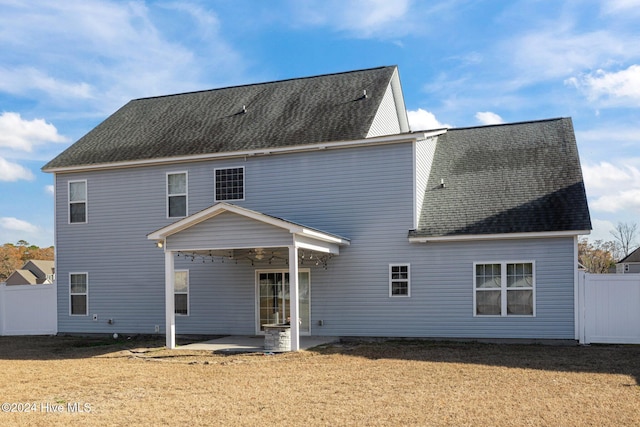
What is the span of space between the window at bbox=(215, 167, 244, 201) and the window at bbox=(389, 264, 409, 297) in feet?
16.7

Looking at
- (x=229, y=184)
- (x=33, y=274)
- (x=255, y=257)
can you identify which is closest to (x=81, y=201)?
(x=229, y=184)

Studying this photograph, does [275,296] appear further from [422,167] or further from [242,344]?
[422,167]

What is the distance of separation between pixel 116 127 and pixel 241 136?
5.67m

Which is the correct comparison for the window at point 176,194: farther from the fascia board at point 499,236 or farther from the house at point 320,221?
the fascia board at point 499,236

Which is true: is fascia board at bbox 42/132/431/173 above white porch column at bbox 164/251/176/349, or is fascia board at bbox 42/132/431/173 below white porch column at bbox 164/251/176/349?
above

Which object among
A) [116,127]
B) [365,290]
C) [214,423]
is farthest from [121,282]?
[214,423]

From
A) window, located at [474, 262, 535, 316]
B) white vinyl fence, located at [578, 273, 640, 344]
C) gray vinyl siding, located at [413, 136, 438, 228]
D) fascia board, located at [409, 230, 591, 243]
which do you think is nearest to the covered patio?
fascia board, located at [409, 230, 591, 243]

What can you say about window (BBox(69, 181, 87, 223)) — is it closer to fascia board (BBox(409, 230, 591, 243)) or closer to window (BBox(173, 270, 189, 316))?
window (BBox(173, 270, 189, 316))

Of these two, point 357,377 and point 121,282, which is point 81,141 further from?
point 357,377

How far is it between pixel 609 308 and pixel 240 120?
12201 millimetres

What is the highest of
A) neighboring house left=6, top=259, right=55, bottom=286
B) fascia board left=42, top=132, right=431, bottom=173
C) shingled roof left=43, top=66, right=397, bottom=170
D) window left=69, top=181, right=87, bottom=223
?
shingled roof left=43, top=66, right=397, bottom=170

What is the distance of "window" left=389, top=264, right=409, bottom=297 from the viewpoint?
1662 centimetres

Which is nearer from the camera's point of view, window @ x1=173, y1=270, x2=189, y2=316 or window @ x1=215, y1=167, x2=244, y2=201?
window @ x1=215, y1=167, x2=244, y2=201

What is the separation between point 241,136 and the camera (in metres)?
18.9
